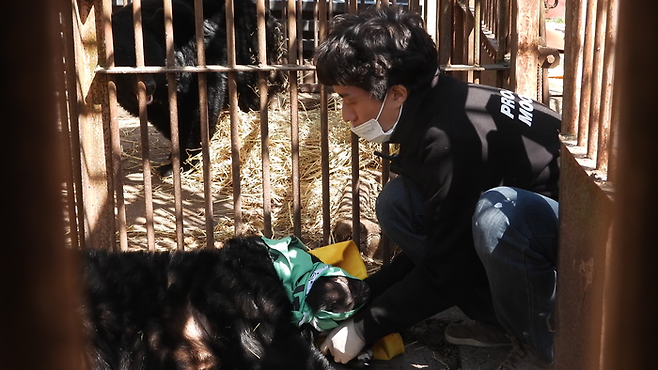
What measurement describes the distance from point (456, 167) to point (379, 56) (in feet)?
1.54

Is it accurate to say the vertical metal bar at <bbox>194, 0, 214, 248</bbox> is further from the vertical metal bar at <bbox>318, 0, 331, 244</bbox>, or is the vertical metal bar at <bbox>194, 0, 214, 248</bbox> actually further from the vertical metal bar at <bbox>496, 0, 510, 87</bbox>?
the vertical metal bar at <bbox>496, 0, 510, 87</bbox>

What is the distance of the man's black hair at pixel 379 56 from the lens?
2.43m

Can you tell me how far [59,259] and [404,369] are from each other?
223 centimetres

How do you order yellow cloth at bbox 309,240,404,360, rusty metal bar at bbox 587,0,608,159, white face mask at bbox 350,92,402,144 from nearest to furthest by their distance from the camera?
rusty metal bar at bbox 587,0,608,159 → white face mask at bbox 350,92,402,144 → yellow cloth at bbox 309,240,404,360

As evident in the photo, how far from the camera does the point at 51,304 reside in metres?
0.59

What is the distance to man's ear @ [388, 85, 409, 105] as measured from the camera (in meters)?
2.47

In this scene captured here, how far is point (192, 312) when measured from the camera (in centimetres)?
238

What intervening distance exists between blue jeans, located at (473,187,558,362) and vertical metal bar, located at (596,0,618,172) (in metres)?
0.65

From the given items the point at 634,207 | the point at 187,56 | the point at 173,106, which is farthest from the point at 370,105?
the point at 187,56

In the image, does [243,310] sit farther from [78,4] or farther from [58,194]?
[58,194]

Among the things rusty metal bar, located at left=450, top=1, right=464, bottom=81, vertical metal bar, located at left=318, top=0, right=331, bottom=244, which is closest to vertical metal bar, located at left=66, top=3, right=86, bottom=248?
vertical metal bar, located at left=318, top=0, right=331, bottom=244

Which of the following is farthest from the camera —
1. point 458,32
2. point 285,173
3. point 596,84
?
point 285,173

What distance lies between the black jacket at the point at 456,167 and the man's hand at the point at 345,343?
0.05 metres

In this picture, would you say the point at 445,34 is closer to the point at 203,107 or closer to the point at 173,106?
the point at 203,107
